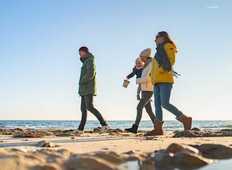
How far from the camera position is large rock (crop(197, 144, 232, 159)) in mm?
4668

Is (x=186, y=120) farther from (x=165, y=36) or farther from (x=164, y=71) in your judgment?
(x=165, y=36)

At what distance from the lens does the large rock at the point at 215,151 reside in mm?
4668

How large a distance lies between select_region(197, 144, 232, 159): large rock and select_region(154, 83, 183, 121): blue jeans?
4.29m

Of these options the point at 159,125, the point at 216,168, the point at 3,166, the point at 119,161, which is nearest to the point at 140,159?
the point at 119,161

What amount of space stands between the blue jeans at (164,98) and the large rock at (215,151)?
14.1 ft

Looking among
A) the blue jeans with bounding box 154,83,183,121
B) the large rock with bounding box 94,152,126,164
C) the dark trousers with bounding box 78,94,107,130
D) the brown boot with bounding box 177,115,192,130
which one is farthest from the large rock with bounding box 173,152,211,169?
the dark trousers with bounding box 78,94,107,130

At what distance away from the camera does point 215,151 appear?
4.82m

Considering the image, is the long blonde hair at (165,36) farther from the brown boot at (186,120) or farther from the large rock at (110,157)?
the large rock at (110,157)

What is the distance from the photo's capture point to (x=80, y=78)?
1201 centimetres

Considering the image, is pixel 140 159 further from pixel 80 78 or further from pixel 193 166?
pixel 80 78

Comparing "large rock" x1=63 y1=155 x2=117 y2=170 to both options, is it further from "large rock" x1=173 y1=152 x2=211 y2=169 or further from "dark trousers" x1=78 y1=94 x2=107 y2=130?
"dark trousers" x1=78 y1=94 x2=107 y2=130

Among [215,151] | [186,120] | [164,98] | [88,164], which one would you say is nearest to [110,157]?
[88,164]

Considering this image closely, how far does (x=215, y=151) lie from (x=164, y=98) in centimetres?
438

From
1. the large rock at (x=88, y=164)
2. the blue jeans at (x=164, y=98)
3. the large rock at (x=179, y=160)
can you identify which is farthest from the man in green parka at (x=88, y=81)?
the large rock at (x=88, y=164)
